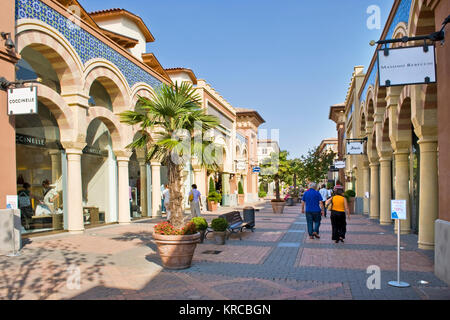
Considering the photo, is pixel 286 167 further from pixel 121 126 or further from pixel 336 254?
pixel 336 254

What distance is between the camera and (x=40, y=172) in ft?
40.7

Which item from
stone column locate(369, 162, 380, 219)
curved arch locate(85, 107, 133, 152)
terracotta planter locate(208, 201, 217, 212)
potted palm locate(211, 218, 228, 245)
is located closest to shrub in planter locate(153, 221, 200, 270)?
potted palm locate(211, 218, 228, 245)

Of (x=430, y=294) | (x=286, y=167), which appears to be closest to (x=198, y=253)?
(x=430, y=294)

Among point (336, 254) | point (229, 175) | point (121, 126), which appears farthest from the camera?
point (229, 175)

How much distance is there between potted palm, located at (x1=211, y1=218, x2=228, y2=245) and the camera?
10.2 metres

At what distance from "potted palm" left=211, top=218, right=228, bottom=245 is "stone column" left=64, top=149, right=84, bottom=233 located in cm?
509

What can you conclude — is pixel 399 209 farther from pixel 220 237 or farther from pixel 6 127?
pixel 6 127

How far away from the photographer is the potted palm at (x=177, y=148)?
7.26 meters

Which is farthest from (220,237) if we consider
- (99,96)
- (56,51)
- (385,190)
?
(99,96)

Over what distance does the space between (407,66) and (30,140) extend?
36.4ft

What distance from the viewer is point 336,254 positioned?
888 centimetres

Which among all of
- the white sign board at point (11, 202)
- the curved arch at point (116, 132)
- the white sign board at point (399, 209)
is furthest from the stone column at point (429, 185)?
the curved arch at point (116, 132)

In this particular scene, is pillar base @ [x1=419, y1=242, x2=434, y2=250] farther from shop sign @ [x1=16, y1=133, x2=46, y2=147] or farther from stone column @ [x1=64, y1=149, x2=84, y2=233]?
shop sign @ [x1=16, y1=133, x2=46, y2=147]
